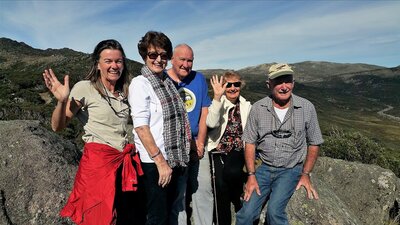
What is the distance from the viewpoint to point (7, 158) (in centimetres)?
507

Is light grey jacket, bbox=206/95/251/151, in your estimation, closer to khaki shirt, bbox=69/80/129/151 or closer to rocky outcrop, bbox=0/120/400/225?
rocky outcrop, bbox=0/120/400/225

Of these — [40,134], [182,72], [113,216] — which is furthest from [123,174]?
[40,134]

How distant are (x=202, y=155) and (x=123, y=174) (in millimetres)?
1197

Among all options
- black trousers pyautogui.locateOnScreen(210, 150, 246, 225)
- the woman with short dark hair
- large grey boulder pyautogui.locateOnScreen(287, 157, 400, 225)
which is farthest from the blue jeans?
large grey boulder pyautogui.locateOnScreen(287, 157, 400, 225)

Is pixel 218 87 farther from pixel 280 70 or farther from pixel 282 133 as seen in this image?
pixel 282 133

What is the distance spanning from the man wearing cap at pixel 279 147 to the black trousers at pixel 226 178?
28 cm

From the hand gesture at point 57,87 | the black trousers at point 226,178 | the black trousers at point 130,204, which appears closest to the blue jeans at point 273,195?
the black trousers at point 226,178

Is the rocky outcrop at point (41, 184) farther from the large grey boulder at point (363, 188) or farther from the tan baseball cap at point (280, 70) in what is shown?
the large grey boulder at point (363, 188)

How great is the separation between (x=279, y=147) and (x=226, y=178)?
3.02 feet

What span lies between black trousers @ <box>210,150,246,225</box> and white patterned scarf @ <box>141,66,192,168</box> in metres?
1.12

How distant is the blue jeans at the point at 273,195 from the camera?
4773 mm

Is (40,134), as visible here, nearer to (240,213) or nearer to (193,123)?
(193,123)

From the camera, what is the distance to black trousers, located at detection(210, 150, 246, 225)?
517 cm

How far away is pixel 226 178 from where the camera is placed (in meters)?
5.17
